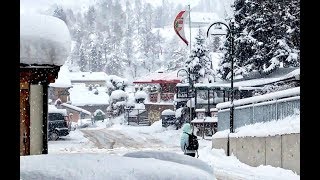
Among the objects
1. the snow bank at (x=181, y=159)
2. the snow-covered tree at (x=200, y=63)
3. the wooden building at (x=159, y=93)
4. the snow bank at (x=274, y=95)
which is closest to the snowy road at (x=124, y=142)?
the snow-covered tree at (x=200, y=63)

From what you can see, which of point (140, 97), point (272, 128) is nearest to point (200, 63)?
point (140, 97)

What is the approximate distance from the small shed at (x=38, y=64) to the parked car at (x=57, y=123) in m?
29.3

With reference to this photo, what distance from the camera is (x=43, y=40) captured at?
8016 mm

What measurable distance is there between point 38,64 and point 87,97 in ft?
256

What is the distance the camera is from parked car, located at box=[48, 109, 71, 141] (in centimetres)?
3853

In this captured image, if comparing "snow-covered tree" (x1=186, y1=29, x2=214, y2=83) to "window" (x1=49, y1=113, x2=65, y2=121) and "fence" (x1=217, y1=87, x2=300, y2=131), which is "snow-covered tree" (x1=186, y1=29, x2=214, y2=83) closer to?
"window" (x1=49, y1=113, x2=65, y2=121)

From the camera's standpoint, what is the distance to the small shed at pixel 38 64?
7.92 m

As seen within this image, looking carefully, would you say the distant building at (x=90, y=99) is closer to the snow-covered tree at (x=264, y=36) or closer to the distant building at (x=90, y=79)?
the distant building at (x=90, y=79)

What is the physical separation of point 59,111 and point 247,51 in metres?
15.5

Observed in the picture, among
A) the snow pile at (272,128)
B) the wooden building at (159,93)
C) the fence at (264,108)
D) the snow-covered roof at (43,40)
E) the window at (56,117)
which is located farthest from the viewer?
the wooden building at (159,93)

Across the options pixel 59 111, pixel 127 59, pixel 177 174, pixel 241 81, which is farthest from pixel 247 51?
pixel 127 59

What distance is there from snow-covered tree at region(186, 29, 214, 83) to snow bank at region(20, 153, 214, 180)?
46.7 meters

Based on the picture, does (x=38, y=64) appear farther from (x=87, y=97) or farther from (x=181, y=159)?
(x=87, y=97)
